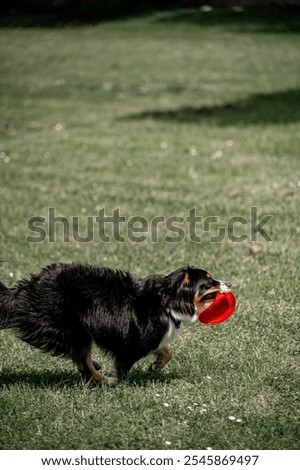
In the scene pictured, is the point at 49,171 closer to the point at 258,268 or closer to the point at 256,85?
the point at 258,268

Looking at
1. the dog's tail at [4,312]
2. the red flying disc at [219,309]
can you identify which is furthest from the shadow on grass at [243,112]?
the dog's tail at [4,312]

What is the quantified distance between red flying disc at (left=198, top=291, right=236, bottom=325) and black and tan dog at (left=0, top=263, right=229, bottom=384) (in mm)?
84

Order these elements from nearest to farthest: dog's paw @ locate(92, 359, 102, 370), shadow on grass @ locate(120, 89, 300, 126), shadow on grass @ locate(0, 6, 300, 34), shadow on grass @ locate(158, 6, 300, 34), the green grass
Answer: the green grass → dog's paw @ locate(92, 359, 102, 370) → shadow on grass @ locate(120, 89, 300, 126) → shadow on grass @ locate(0, 6, 300, 34) → shadow on grass @ locate(158, 6, 300, 34)

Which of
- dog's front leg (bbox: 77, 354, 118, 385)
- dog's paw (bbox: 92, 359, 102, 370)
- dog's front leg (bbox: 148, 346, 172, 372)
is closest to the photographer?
dog's front leg (bbox: 77, 354, 118, 385)

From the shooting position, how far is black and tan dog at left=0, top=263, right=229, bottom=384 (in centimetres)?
507

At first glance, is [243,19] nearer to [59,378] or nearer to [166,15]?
[166,15]

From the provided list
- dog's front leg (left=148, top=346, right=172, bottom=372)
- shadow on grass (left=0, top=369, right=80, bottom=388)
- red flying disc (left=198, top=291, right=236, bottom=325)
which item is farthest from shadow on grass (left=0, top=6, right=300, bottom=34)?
dog's front leg (left=148, top=346, right=172, bottom=372)

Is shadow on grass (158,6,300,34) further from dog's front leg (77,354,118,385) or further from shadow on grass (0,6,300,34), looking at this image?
dog's front leg (77,354,118,385)

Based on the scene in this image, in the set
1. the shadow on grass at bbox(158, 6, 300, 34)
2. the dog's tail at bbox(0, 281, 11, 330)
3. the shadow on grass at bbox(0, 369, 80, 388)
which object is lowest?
the shadow on grass at bbox(158, 6, 300, 34)

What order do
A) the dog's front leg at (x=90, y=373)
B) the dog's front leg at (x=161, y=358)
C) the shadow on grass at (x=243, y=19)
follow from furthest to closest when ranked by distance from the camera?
the shadow on grass at (x=243, y=19) → the dog's front leg at (x=161, y=358) → the dog's front leg at (x=90, y=373)

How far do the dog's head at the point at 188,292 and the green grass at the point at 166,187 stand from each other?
56 cm

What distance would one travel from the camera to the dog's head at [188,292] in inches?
207

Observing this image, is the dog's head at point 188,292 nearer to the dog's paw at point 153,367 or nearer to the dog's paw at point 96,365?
the dog's paw at point 153,367

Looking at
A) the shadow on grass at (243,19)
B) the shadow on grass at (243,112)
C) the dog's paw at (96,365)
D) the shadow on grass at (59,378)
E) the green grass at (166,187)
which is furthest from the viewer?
the shadow on grass at (243,19)
